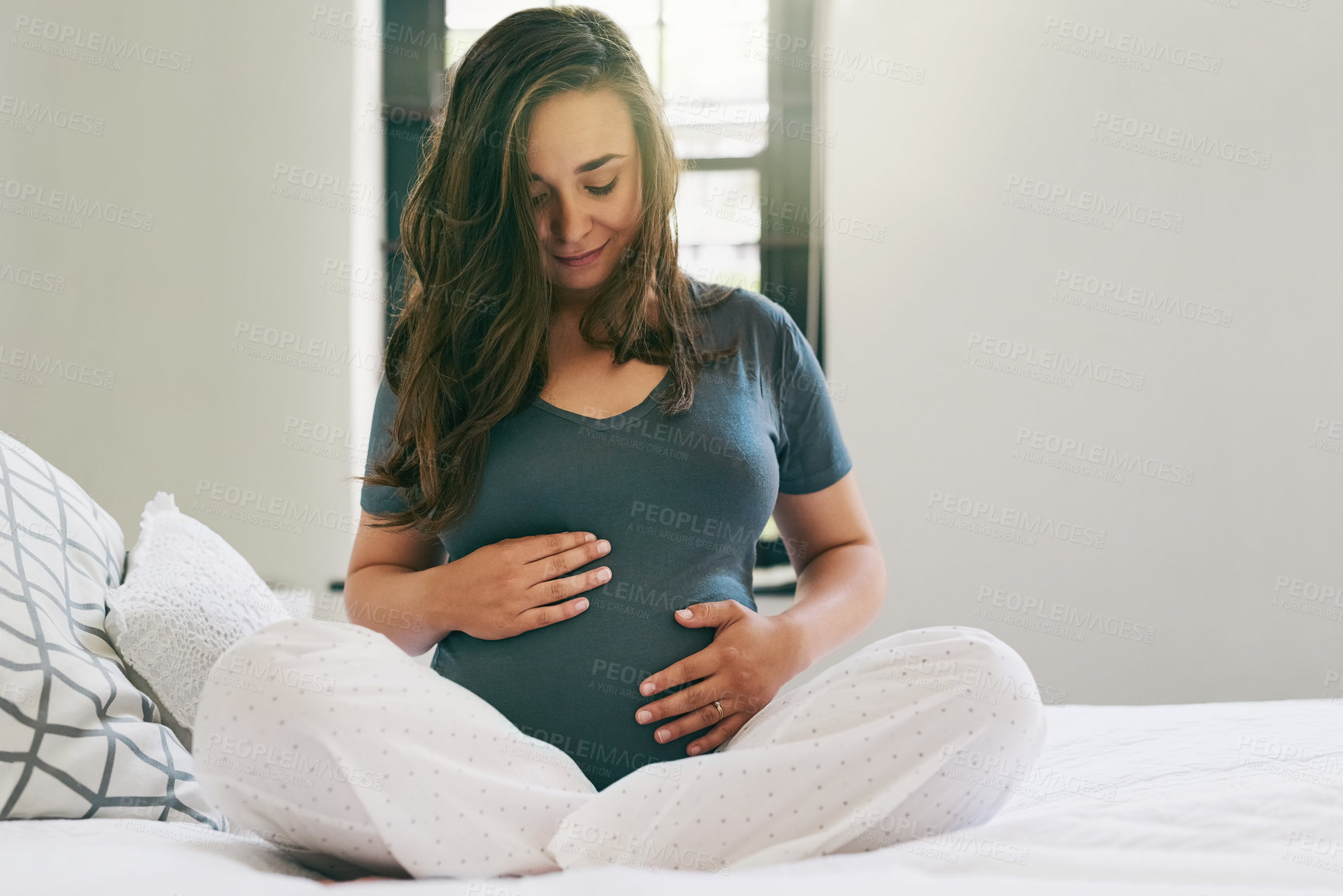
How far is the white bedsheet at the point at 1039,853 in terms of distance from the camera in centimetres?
68

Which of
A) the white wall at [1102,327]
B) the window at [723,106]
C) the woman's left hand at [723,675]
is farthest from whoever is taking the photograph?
the window at [723,106]

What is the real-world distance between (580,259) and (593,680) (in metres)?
0.50

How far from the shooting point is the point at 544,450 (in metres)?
1.08

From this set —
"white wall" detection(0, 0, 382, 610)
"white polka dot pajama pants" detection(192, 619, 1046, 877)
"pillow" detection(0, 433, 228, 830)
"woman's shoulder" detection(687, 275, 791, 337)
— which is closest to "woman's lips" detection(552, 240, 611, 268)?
"woman's shoulder" detection(687, 275, 791, 337)

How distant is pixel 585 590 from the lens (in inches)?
40.2

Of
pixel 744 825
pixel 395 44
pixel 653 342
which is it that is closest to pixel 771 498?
pixel 653 342

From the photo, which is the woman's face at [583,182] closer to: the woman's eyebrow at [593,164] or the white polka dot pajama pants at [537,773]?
the woman's eyebrow at [593,164]

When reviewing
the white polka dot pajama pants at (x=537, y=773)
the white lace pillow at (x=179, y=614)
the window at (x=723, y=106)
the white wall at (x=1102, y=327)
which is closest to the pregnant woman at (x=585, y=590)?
the white polka dot pajama pants at (x=537, y=773)

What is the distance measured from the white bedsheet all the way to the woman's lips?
A: 0.69 metres

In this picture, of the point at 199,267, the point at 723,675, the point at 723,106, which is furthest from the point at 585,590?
the point at 723,106

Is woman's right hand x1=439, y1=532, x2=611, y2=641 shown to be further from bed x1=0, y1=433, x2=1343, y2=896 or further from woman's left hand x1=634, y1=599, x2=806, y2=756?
bed x1=0, y1=433, x2=1343, y2=896

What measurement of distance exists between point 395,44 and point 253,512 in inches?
49.7

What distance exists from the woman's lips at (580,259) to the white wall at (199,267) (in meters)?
1.41

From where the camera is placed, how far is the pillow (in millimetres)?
876
